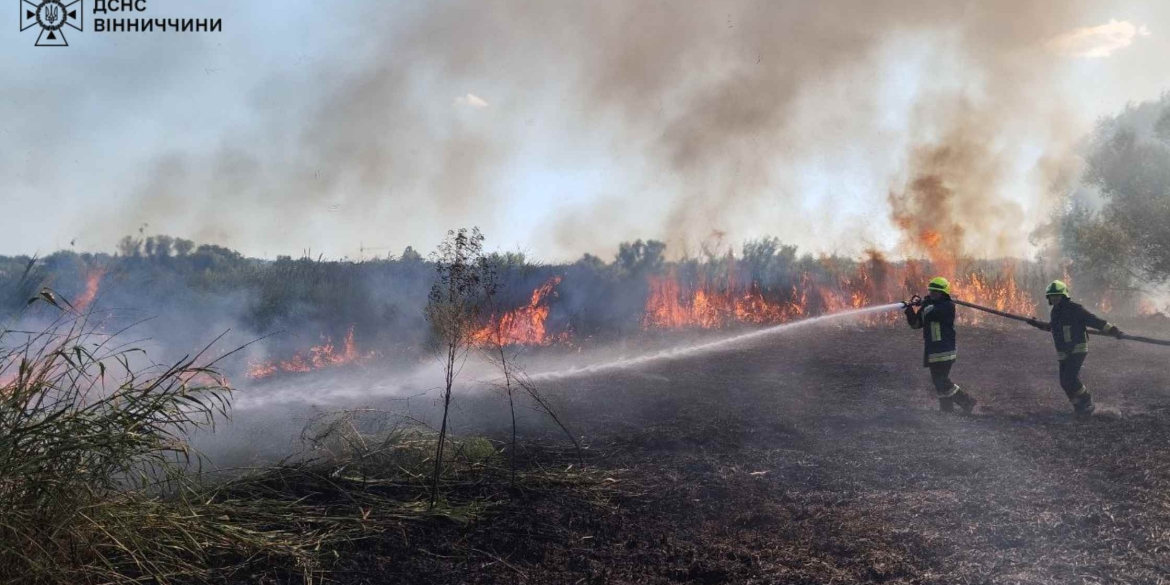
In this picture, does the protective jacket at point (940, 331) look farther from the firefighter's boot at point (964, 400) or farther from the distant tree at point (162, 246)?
the distant tree at point (162, 246)

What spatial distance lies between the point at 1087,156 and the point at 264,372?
95.7 feet

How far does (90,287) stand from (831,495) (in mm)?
15413

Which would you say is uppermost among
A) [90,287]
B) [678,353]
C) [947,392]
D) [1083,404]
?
[90,287]

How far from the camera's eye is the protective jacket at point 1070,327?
9.85 m

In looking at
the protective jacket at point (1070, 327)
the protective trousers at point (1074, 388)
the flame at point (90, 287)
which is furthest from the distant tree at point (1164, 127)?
the flame at point (90, 287)

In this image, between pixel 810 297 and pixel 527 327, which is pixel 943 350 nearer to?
pixel 527 327

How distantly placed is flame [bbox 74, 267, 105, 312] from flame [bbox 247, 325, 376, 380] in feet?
11.0

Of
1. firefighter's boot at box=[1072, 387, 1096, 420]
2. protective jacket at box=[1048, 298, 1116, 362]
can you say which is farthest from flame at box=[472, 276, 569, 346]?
firefighter's boot at box=[1072, 387, 1096, 420]

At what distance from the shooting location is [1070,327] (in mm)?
9938

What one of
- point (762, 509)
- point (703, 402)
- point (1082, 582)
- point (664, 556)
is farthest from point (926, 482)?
point (703, 402)

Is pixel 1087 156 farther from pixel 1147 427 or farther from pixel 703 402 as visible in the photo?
pixel 703 402

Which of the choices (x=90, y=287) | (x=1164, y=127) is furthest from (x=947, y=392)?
(x=1164, y=127)

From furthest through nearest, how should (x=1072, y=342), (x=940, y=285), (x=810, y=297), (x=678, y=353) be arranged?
1. (x=810, y=297)
2. (x=678, y=353)
3. (x=940, y=285)
4. (x=1072, y=342)

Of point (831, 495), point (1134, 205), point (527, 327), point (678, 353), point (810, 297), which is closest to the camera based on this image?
point (831, 495)
